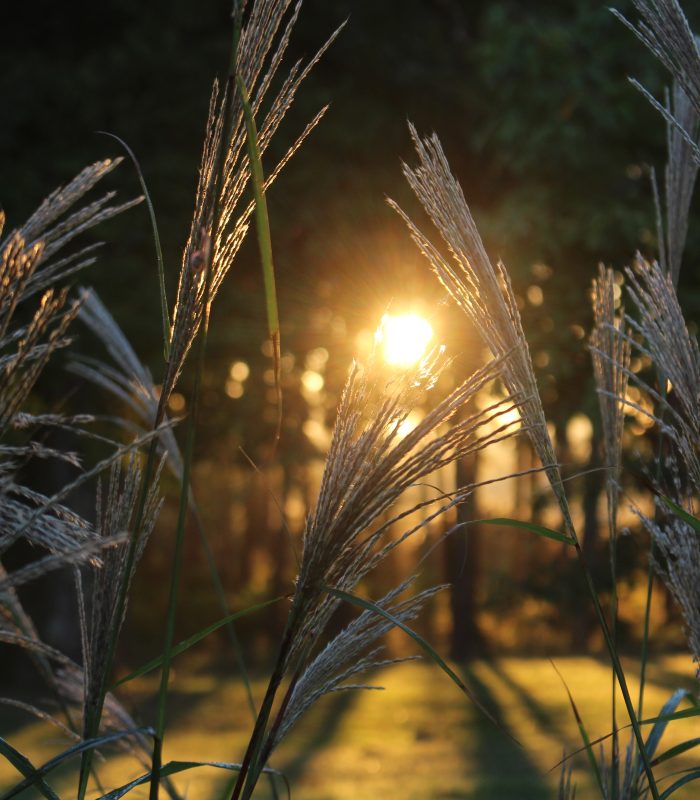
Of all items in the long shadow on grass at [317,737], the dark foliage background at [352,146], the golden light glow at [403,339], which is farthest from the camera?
the dark foliage background at [352,146]

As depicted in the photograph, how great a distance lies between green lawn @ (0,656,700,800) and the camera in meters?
5.69

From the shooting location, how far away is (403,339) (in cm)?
112

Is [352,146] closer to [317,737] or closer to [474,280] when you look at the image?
[317,737]

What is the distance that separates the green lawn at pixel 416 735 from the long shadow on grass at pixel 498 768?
1 cm

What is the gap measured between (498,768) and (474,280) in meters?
5.86

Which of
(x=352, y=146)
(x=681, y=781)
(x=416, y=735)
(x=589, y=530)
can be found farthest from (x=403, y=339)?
(x=589, y=530)

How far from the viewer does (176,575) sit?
3.28ft

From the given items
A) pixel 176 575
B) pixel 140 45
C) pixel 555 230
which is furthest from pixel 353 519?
pixel 555 230

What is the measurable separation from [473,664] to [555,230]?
5.99m

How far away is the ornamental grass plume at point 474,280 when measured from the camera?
1.19m

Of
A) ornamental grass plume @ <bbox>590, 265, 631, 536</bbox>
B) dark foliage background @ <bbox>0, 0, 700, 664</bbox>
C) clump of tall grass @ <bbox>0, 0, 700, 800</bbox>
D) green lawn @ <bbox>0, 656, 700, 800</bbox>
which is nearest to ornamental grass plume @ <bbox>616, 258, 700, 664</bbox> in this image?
clump of tall grass @ <bbox>0, 0, 700, 800</bbox>

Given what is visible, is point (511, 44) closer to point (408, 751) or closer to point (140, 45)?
point (140, 45)

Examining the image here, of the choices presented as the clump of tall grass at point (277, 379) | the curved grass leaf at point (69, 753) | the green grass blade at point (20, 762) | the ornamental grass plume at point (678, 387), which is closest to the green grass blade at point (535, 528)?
the clump of tall grass at point (277, 379)

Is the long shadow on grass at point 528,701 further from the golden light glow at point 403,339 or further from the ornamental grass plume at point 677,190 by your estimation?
the golden light glow at point 403,339
